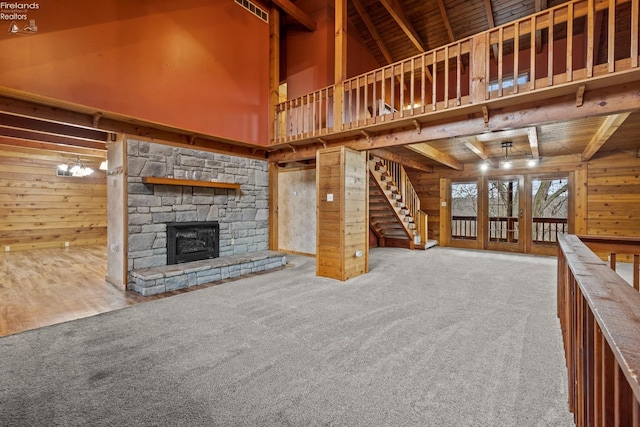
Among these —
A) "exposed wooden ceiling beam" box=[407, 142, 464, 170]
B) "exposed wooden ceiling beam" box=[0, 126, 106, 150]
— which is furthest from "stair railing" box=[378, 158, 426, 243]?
"exposed wooden ceiling beam" box=[0, 126, 106, 150]

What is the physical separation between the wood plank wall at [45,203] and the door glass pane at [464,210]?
10.3 m

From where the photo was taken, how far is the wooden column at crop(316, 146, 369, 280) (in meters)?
4.61

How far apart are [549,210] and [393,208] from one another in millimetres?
4851

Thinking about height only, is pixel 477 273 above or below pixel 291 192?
below

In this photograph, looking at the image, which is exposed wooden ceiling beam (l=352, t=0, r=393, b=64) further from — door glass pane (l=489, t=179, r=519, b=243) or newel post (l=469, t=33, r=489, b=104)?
door glass pane (l=489, t=179, r=519, b=243)

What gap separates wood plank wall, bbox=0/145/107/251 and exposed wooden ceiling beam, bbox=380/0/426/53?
8.43 m

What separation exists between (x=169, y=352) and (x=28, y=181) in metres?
7.81

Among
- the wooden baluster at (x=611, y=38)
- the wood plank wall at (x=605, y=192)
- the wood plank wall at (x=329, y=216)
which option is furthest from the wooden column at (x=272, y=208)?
the wood plank wall at (x=605, y=192)

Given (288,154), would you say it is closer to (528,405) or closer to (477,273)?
(477,273)

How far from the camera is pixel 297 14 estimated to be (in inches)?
230

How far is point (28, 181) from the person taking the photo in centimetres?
701

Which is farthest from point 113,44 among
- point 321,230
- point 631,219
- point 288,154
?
point 631,219

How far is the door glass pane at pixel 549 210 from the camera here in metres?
7.82

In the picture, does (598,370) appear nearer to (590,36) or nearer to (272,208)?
(590,36)
